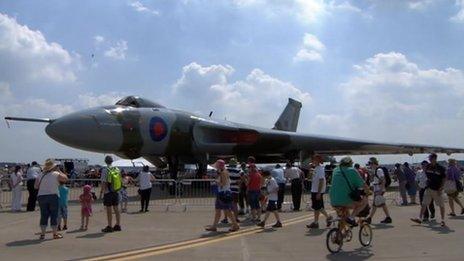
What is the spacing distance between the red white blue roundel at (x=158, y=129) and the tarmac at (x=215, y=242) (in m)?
8.73

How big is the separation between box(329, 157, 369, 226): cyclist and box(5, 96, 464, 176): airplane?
13.3 m

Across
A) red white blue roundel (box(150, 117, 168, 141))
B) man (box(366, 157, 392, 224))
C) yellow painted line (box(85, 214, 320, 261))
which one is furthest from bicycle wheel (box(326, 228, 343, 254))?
red white blue roundel (box(150, 117, 168, 141))

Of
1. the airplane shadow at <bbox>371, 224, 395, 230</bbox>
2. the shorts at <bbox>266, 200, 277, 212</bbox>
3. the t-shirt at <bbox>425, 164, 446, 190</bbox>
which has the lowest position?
the airplane shadow at <bbox>371, 224, 395, 230</bbox>

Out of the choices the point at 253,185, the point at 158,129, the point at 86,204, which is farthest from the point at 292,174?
the point at 158,129

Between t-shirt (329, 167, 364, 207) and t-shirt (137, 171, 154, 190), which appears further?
t-shirt (137, 171, 154, 190)

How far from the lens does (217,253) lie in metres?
8.58

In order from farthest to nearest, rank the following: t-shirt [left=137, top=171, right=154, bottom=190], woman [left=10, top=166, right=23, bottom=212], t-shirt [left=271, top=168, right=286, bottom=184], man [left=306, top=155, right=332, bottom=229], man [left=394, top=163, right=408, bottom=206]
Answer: man [left=394, top=163, right=408, bottom=206], woman [left=10, top=166, right=23, bottom=212], t-shirt [left=137, top=171, right=154, bottom=190], t-shirt [left=271, top=168, right=286, bottom=184], man [left=306, top=155, right=332, bottom=229]

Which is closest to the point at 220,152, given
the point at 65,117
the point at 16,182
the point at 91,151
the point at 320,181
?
the point at 91,151

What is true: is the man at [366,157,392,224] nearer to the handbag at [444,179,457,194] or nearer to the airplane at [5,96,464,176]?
the handbag at [444,179,457,194]

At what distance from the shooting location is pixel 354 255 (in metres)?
8.28

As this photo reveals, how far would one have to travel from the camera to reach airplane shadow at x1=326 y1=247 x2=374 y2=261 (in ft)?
26.4

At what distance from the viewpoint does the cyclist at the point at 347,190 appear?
28.2ft

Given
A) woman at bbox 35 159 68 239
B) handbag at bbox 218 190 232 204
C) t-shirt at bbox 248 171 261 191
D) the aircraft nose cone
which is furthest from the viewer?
the aircraft nose cone

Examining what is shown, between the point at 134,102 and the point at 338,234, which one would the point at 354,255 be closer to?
the point at 338,234
